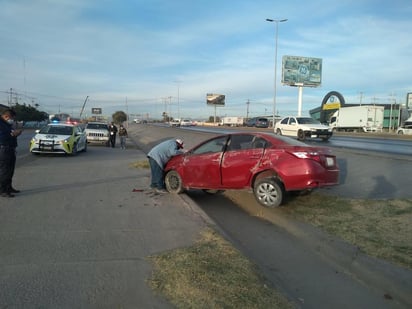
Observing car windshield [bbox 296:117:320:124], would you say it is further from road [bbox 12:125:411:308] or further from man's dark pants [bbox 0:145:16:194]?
man's dark pants [bbox 0:145:16:194]

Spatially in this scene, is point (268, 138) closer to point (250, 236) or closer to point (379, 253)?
point (250, 236)

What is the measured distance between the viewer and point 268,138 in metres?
8.57

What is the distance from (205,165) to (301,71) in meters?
59.3

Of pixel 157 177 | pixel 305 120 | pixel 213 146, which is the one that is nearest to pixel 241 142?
pixel 213 146

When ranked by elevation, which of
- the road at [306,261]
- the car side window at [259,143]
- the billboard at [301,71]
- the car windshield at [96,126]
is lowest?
the road at [306,261]

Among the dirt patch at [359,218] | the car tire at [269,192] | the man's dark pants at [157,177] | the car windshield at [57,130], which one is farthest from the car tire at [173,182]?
the car windshield at [57,130]

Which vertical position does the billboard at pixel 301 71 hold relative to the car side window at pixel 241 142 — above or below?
above

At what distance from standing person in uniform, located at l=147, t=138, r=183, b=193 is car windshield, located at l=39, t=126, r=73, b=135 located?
10327 millimetres

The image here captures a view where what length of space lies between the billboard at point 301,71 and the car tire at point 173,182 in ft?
184

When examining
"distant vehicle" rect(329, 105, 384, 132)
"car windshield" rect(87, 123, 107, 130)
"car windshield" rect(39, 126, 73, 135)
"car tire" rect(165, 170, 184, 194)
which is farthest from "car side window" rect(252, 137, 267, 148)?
"distant vehicle" rect(329, 105, 384, 132)

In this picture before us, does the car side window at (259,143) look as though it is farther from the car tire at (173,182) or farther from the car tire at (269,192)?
the car tire at (173,182)

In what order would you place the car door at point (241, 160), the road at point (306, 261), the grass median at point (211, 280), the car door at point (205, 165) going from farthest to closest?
the car door at point (205, 165), the car door at point (241, 160), the road at point (306, 261), the grass median at point (211, 280)

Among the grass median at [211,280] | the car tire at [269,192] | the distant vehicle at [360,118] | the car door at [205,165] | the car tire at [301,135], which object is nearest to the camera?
the grass median at [211,280]

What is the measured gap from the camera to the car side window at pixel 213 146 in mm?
9109
